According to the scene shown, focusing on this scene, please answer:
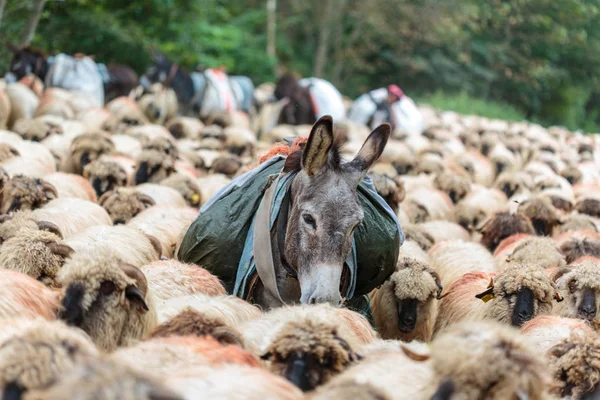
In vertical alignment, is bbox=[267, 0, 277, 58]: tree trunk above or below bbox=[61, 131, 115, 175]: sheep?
below

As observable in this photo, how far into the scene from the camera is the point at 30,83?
18.5 meters

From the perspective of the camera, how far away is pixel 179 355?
3682 millimetres

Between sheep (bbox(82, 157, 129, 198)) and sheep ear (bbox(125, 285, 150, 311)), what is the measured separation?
5.68 metres

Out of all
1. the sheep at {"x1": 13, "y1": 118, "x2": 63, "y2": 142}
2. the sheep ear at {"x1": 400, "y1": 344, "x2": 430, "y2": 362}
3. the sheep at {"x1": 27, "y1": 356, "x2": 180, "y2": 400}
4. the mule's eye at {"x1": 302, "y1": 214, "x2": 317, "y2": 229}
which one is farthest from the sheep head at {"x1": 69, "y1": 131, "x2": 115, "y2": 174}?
the sheep at {"x1": 27, "y1": 356, "x2": 180, "y2": 400}

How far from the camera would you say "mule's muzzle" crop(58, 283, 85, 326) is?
426 centimetres

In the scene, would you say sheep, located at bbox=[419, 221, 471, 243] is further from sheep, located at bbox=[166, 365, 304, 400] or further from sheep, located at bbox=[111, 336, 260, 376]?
sheep, located at bbox=[166, 365, 304, 400]

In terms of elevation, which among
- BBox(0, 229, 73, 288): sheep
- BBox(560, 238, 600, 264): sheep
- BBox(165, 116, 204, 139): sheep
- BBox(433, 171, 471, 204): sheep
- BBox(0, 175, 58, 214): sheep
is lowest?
BBox(165, 116, 204, 139): sheep

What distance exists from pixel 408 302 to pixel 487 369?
3.39m

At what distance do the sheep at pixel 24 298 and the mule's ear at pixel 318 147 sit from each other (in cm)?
163

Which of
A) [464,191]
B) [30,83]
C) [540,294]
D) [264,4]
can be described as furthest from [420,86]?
[540,294]

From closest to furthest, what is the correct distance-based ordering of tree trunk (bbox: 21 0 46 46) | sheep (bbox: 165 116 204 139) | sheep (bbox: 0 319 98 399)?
sheep (bbox: 0 319 98 399), sheep (bbox: 165 116 204 139), tree trunk (bbox: 21 0 46 46)

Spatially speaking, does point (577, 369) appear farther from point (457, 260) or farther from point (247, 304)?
point (457, 260)

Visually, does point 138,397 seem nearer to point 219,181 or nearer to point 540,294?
point 540,294

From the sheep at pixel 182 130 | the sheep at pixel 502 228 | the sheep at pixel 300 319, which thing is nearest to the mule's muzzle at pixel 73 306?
the sheep at pixel 300 319
